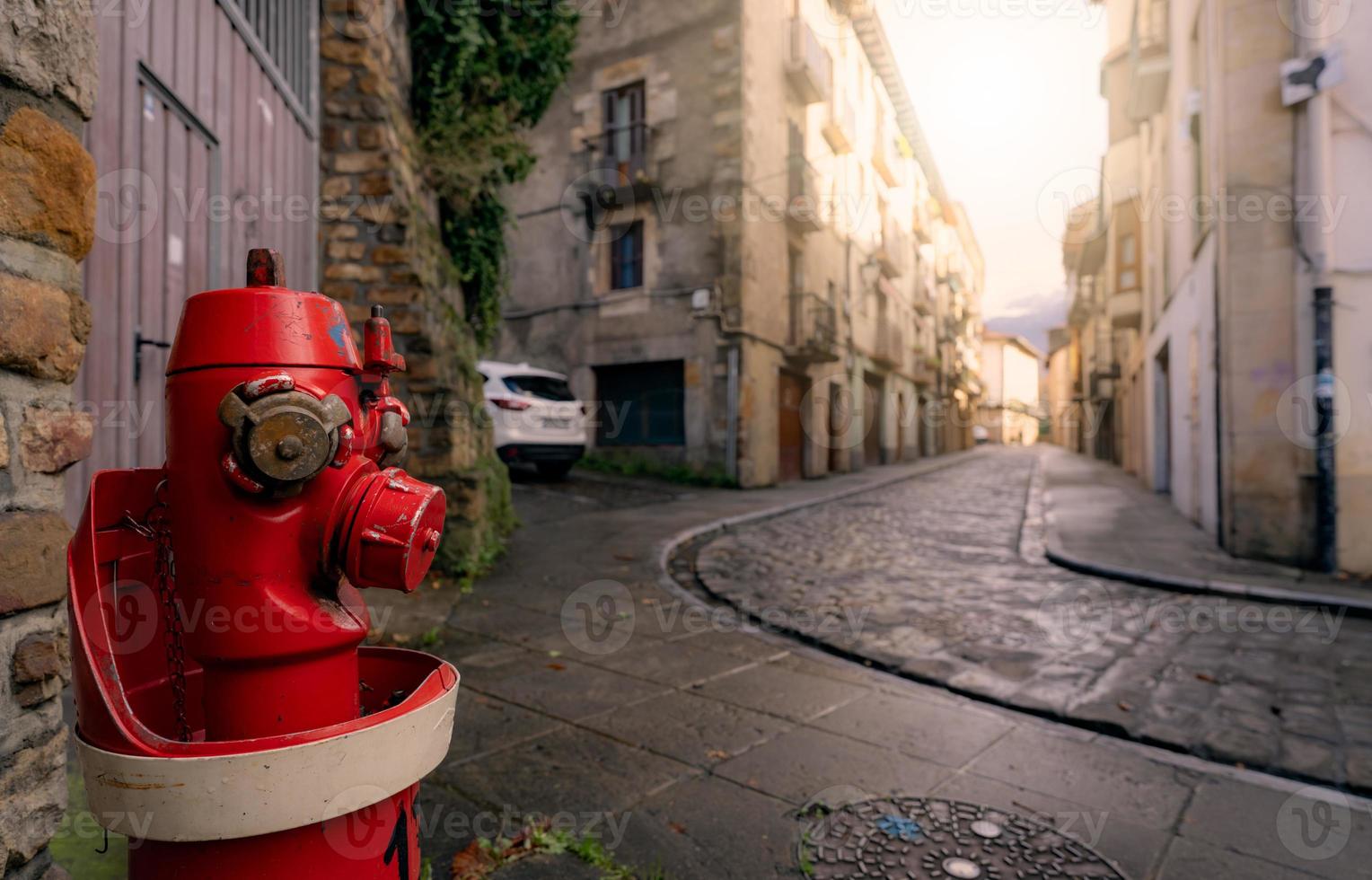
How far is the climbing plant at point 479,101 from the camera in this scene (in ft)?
19.2

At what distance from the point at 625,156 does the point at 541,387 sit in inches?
269

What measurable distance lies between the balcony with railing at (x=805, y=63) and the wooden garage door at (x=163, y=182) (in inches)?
571

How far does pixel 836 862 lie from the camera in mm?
2125

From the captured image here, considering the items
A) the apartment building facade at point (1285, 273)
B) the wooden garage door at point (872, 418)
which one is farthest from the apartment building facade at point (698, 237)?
the apartment building facade at point (1285, 273)

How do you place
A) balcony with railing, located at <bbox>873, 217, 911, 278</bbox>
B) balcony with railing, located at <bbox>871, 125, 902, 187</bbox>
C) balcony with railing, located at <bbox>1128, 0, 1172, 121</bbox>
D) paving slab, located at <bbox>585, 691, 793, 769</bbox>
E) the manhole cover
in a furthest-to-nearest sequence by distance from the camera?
balcony with railing, located at <bbox>873, 217, 911, 278</bbox> → balcony with railing, located at <bbox>871, 125, 902, 187</bbox> → balcony with railing, located at <bbox>1128, 0, 1172, 121</bbox> → paving slab, located at <bbox>585, 691, 793, 769</bbox> → the manhole cover

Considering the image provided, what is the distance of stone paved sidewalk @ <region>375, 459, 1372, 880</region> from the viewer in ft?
7.29

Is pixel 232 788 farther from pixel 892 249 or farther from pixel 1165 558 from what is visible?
pixel 892 249

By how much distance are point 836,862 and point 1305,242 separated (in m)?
7.40

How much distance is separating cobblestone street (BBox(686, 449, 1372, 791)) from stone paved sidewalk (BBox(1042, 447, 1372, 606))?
7.2 inches

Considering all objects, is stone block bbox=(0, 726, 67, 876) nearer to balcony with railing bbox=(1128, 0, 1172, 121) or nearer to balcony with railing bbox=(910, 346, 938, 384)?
balcony with railing bbox=(1128, 0, 1172, 121)

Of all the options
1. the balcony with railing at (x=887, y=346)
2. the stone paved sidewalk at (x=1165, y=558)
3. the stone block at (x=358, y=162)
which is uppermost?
the balcony with railing at (x=887, y=346)

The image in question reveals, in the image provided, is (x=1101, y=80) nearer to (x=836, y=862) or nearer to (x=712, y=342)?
(x=712, y=342)

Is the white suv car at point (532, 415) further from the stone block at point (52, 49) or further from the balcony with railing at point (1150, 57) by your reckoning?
the balcony with railing at point (1150, 57)

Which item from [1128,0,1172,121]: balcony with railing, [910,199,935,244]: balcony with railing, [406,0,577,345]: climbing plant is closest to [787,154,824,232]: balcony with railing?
[1128,0,1172,121]: balcony with railing
